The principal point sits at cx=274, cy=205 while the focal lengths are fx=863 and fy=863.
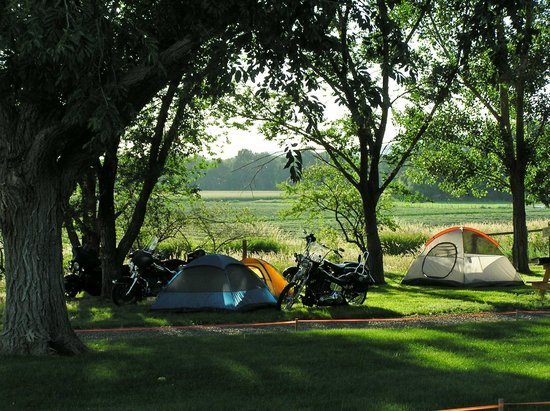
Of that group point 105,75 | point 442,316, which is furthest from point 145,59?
point 442,316

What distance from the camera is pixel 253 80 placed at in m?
10.6

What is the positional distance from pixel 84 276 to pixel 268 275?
4.64m

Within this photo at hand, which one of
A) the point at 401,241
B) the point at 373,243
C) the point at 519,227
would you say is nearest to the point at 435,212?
the point at 401,241

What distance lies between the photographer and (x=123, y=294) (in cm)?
1825

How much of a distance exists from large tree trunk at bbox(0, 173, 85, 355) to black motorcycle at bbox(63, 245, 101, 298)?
9.57m

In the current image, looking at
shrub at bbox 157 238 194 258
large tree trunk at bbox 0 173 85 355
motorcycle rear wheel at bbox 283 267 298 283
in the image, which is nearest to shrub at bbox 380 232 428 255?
shrub at bbox 157 238 194 258

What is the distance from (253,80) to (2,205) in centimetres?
346

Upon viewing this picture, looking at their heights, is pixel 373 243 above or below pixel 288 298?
above

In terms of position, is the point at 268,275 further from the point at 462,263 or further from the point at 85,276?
the point at 462,263

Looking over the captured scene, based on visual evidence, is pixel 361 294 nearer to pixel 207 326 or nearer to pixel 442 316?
pixel 442 316

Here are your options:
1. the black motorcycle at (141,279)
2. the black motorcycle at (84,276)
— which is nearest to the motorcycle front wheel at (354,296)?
the black motorcycle at (141,279)

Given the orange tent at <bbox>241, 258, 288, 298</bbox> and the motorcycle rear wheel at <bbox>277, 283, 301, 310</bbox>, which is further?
the orange tent at <bbox>241, 258, 288, 298</bbox>

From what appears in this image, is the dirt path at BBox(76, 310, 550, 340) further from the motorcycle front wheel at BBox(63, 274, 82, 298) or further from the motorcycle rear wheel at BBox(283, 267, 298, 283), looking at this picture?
the motorcycle front wheel at BBox(63, 274, 82, 298)

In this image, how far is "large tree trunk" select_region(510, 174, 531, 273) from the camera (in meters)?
25.6
